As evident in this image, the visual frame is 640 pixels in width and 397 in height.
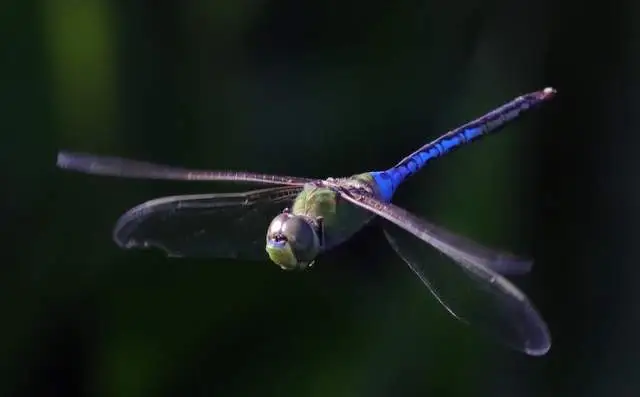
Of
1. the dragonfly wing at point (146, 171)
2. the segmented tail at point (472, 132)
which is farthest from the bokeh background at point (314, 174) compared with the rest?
the dragonfly wing at point (146, 171)

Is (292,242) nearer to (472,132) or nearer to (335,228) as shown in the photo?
(335,228)

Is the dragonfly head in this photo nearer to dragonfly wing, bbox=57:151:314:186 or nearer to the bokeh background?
dragonfly wing, bbox=57:151:314:186

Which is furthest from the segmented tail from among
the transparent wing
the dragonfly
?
the transparent wing

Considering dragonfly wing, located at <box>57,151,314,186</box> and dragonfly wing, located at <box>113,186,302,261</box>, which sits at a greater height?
dragonfly wing, located at <box>57,151,314,186</box>

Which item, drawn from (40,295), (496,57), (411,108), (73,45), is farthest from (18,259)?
(496,57)

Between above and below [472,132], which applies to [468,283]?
below

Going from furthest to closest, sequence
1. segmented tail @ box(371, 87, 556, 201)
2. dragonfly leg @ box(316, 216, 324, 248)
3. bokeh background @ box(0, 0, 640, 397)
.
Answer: bokeh background @ box(0, 0, 640, 397), segmented tail @ box(371, 87, 556, 201), dragonfly leg @ box(316, 216, 324, 248)

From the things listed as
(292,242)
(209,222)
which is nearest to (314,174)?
(209,222)
